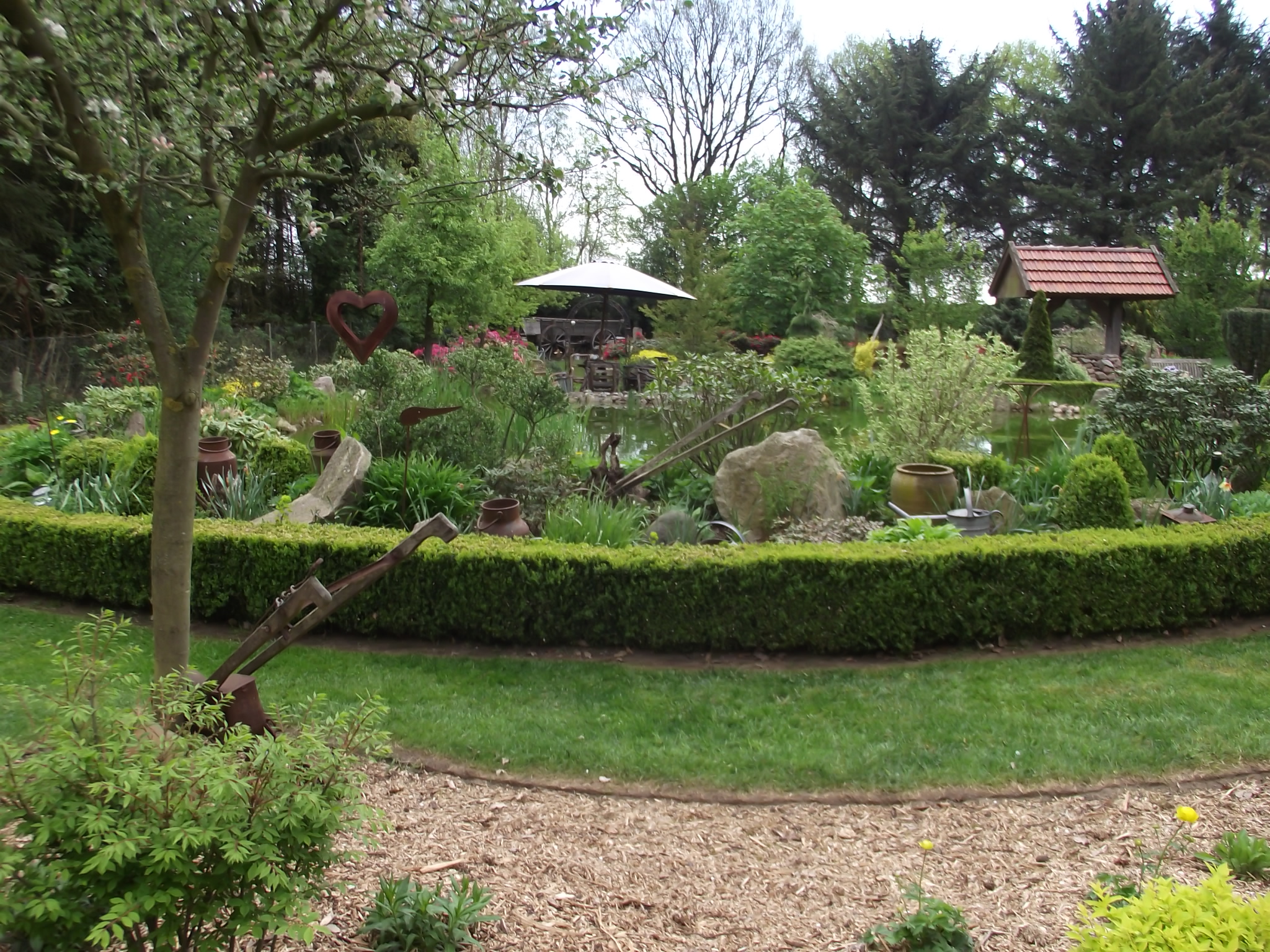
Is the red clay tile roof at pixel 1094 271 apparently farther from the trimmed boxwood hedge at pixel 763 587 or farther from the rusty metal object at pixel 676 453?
the trimmed boxwood hedge at pixel 763 587

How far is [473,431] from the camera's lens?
7.27 meters

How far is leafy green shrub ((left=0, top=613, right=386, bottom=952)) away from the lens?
164 cm

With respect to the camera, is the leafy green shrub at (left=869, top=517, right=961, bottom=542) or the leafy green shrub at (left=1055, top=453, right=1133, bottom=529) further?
the leafy green shrub at (left=1055, top=453, right=1133, bottom=529)

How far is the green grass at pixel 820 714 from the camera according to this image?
355 centimetres

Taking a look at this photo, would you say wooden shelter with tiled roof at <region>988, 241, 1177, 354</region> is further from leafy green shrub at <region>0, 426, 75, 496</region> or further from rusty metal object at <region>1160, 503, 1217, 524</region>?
leafy green shrub at <region>0, 426, 75, 496</region>

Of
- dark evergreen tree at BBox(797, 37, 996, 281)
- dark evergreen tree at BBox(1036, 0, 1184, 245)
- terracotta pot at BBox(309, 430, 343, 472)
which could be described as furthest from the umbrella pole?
dark evergreen tree at BBox(1036, 0, 1184, 245)

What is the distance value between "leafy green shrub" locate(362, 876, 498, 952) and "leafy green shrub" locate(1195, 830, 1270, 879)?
2161 mm

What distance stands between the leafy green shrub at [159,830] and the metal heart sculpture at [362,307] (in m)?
2.88

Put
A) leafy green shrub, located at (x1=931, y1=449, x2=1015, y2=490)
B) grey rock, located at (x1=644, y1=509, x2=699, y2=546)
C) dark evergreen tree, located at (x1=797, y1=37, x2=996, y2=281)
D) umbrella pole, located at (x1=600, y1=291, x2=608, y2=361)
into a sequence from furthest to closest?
dark evergreen tree, located at (x1=797, y1=37, x2=996, y2=281)
umbrella pole, located at (x1=600, y1=291, x2=608, y2=361)
leafy green shrub, located at (x1=931, y1=449, x2=1015, y2=490)
grey rock, located at (x1=644, y1=509, x2=699, y2=546)

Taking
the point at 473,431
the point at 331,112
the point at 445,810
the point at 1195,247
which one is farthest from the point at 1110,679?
the point at 1195,247

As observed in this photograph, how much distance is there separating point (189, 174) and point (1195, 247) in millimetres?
25485

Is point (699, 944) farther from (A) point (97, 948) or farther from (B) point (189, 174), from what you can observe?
(B) point (189, 174)

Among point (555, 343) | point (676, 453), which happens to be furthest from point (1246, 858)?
point (555, 343)

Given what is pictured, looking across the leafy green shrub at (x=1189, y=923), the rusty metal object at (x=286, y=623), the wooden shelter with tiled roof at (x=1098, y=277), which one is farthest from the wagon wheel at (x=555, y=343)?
the leafy green shrub at (x=1189, y=923)
